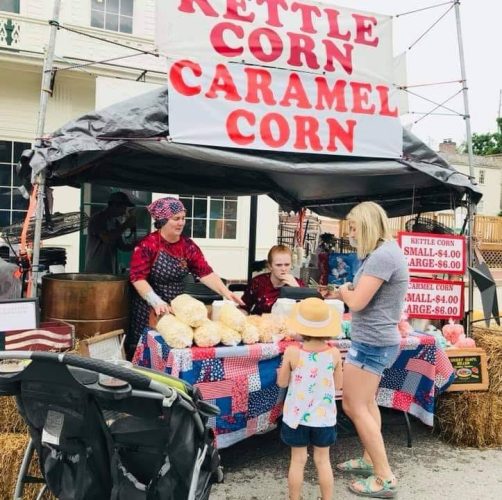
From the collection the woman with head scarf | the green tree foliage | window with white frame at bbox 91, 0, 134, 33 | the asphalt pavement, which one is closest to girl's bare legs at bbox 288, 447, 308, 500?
the asphalt pavement

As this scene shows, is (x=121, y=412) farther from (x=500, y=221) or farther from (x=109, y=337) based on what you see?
(x=500, y=221)

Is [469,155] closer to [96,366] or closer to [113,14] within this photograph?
[96,366]

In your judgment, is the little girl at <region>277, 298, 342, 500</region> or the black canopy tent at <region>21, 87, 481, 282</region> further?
the black canopy tent at <region>21, 87, 481, 282</region>

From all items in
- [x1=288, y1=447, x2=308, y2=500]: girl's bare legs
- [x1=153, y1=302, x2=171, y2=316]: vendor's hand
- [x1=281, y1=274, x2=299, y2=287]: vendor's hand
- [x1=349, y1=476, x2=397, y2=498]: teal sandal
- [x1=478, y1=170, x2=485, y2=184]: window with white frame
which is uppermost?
[x1=478, y1=170, x2=485, y2=184]: window with white frame

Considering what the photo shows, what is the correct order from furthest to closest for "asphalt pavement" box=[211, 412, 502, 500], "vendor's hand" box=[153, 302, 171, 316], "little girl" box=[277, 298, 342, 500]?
"vendor's hand" box=[153, 302, 171, 316], "asphalt pavement" box=[211, 412, 502, 500], "little girl" box=[277, 298, 342, 500]

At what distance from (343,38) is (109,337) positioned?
3108mm

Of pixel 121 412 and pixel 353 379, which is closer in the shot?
pixel 121 412

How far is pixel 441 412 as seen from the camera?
4.29 meters

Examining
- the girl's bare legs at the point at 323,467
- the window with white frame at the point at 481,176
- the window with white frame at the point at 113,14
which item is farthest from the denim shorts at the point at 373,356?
the window with white frame at the point at 481,176

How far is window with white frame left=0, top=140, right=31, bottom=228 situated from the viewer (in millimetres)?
11086

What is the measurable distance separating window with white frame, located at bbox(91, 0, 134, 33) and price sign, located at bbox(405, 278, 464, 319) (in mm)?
9810

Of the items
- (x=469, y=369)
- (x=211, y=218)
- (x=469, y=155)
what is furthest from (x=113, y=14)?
(x=469, y=369)

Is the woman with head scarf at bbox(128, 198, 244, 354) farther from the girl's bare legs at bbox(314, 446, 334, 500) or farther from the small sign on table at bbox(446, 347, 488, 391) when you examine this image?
the small sign on table at bbox(446, 347, 488, 391)

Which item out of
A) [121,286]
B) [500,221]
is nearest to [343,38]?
[121,286]
